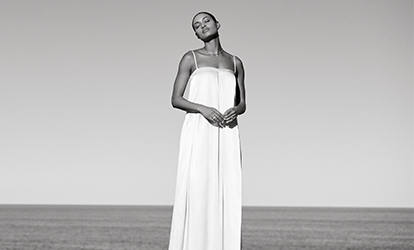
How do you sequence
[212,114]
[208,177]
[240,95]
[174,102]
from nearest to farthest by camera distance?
[212,114], [208,177], [174,102], [240,95]

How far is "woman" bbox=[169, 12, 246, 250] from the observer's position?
19.5 ft

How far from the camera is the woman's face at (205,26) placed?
6016 millimetres

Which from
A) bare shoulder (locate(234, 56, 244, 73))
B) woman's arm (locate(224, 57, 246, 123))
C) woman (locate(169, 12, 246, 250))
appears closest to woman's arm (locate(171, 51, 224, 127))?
woman (locate(169, 12, 246, 250))

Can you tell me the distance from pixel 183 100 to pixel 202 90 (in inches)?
8.2

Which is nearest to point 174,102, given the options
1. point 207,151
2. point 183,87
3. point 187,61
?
point 183,87

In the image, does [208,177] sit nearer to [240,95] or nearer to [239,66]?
[240,95]

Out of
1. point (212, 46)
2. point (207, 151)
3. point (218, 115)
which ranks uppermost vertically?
point (212, 46)

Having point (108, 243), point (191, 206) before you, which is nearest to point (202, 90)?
point (191, 206)

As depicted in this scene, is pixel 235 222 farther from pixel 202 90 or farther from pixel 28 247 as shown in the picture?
pixel 28 247

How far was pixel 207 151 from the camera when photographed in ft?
19.8

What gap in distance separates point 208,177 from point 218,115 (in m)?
0.56

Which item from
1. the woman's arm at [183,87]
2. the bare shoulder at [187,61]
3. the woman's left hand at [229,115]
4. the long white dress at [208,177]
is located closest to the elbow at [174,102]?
the woman's arm at [183,87]

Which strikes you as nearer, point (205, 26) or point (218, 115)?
point (218, 115)

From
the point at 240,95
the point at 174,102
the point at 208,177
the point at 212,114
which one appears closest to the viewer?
the point at 212,114
